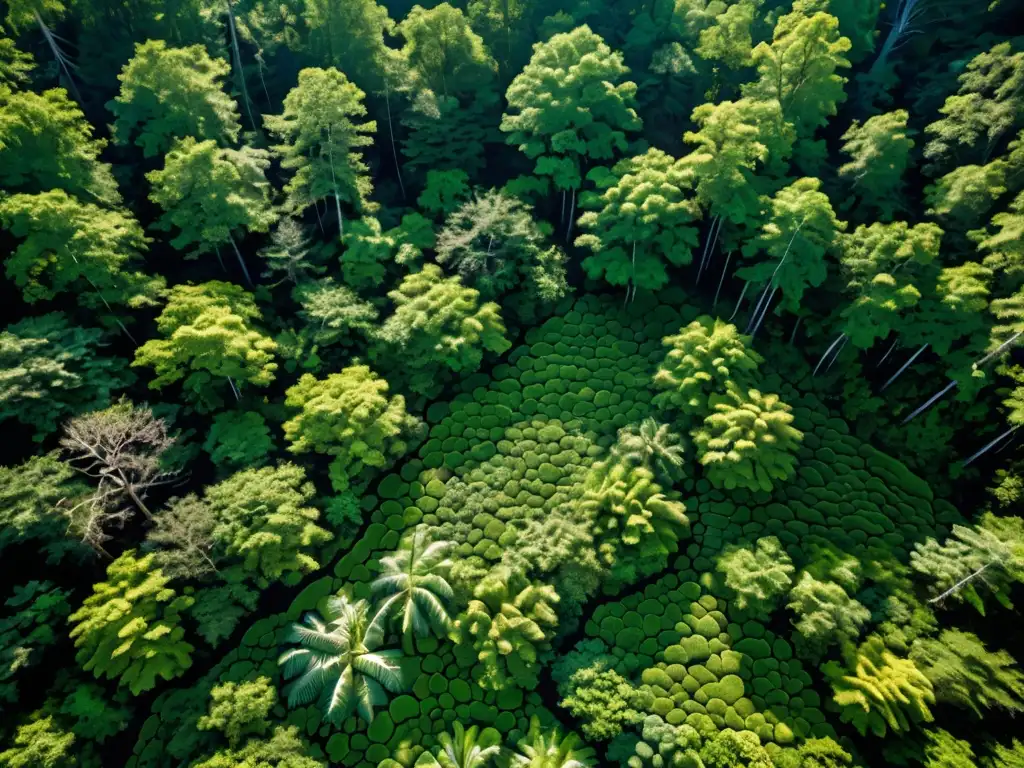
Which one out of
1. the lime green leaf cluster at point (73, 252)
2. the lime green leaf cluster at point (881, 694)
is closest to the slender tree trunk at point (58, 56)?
the lime green leaf cluster at point (73, 252)

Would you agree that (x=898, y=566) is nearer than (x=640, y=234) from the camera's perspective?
Yes

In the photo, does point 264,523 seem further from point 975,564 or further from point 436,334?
point 975,564

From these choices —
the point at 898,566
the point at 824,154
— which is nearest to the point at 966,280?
the point at 824,154

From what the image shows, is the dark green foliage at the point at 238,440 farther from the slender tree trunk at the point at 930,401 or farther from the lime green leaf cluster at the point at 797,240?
the slender tree trunk at the point at 930,401

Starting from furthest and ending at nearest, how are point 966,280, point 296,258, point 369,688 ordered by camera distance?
1. point 296,258
2. point 966,280
3. point 369,688

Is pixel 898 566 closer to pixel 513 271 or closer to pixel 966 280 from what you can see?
pixel 966 280

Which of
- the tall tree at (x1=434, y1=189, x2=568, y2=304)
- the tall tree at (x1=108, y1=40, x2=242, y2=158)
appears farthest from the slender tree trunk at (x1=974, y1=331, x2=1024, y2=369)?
the tall tree at (x1=108, y1=40, x2=242, y2=158)

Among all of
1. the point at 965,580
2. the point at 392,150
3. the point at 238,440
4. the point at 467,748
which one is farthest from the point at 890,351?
the point at 238,440
